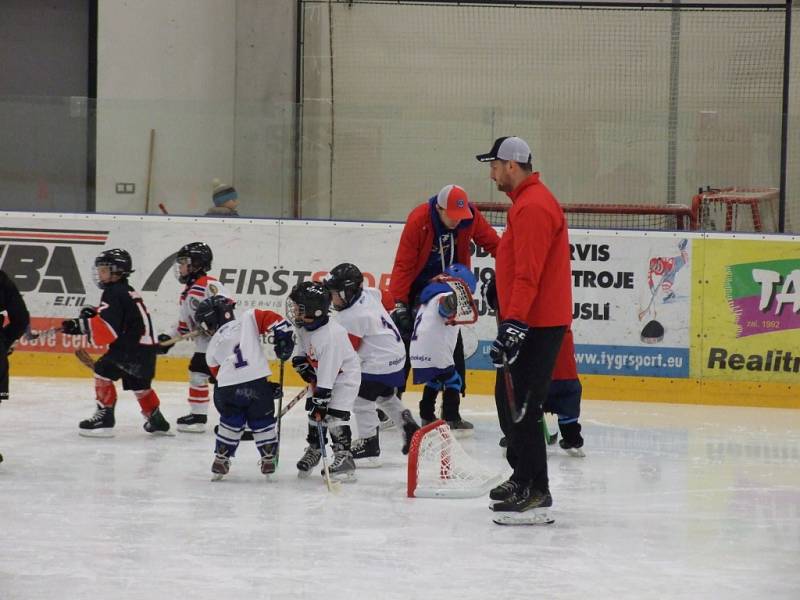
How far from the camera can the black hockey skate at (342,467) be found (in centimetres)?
598

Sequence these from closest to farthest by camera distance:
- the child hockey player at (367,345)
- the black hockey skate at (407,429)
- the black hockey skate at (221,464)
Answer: the black hockey skate at (221,464) < the child hockey player at (367,345) < the black hockey skate at (407,429)

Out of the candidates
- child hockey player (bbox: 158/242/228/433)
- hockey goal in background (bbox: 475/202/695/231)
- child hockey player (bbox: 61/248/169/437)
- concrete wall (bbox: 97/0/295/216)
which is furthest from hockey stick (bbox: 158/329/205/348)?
hockey goal in background (bbox: 475/202/695/231)

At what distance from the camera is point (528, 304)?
483cm

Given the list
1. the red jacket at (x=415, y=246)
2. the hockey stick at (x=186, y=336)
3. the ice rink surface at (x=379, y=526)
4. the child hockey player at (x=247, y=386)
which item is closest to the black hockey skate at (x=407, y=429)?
the ice rink surface at (x=379, y=526)

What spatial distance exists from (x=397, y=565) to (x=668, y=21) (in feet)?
30.3

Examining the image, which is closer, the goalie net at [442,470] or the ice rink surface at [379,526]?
the ice rink surface at [379,526]

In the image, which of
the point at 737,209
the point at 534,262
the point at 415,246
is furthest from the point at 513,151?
the point at 737,209

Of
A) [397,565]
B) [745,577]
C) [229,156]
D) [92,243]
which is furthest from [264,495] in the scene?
[229,156]

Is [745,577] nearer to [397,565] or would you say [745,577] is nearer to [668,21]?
[397,565]

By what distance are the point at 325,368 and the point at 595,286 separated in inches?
140

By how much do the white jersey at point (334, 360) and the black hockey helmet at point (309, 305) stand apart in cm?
6

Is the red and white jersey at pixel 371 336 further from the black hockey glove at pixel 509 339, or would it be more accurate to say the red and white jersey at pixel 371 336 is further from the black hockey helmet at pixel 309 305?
the black hockey glove at pixel 509 339

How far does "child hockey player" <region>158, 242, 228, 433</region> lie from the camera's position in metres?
7.14

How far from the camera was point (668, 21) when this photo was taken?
12609 mm
